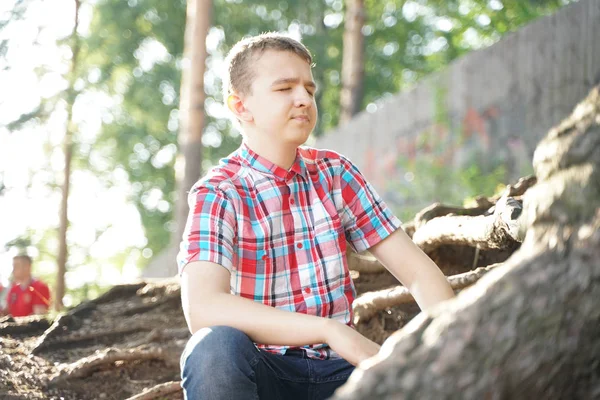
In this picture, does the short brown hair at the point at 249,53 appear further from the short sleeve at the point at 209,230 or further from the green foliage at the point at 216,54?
the green foliage at the point at 216,54

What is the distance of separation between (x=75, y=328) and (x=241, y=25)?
63.6 feet

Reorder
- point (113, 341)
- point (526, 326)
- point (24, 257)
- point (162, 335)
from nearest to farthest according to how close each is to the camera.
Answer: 1. point (526, 326)
2. point (162, 335)
3. point (113, 341)
4. point (24, 257)

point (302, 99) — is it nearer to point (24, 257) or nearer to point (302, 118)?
point (302, 118)

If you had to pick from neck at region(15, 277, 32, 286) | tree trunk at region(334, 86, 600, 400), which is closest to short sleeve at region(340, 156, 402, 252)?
tree trunk at region(334, 86, 600, 400)

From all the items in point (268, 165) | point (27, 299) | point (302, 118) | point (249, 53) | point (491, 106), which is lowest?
point (27, 299)

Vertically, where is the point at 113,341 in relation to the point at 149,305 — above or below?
below

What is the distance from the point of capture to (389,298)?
3.77m

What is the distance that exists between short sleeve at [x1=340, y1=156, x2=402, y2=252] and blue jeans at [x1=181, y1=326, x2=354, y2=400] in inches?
22.3

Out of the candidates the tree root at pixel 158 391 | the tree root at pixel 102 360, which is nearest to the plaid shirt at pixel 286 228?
the tree root at pixel 158 391

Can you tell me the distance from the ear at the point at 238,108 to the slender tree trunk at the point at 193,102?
8288 millimetres

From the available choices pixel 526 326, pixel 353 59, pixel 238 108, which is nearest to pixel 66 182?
pixel 353 59

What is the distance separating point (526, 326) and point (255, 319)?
38.1 inches

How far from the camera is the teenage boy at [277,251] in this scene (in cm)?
232

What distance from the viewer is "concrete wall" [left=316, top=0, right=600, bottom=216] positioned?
31.1 feet
